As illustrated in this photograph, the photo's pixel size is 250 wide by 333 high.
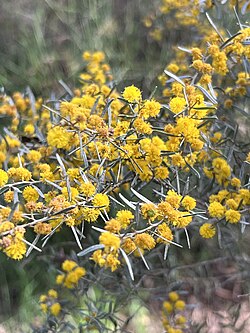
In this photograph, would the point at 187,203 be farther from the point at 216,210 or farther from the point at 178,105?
the point at 178,105

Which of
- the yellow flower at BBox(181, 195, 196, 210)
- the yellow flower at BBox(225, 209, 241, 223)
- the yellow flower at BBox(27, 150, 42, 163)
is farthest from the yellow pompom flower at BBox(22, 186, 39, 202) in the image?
the yellow flower at BBox(225, 209, 241, 223)

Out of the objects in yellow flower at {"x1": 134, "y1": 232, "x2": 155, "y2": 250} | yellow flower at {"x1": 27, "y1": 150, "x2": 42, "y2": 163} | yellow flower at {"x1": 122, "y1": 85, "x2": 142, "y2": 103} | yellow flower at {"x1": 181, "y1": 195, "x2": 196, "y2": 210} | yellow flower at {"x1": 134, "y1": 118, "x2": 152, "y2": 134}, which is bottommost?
yellow flower at {"x1": 181, "y1": 195, "x2": 196, "y2": 210}

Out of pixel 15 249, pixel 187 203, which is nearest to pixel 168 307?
pixel 187 203

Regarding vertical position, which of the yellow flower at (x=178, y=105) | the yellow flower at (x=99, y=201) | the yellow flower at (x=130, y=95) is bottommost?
the yellow flower at (x=99, y=201)

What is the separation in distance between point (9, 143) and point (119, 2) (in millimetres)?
2316

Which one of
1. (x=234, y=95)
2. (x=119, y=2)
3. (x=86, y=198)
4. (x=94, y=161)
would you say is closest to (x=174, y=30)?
(x=119, y=2)

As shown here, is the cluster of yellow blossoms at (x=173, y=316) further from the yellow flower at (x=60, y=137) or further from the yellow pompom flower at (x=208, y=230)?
the yellow flower at (x=60, y=137)

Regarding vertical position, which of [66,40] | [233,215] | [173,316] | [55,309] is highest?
[233,215]

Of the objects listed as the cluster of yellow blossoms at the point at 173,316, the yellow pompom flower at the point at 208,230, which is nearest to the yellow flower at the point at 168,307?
the cluster of yellow blossoms at the point at 173,316

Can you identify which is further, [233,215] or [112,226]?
[233,215]

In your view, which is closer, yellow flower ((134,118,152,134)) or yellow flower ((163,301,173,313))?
yellow flower ((134,118,152,134))

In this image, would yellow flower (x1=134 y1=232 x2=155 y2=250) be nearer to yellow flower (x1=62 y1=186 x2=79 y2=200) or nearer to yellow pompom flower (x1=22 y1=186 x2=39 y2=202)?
yellow flower (x1=62 y1=186 x2=79 y2=200)

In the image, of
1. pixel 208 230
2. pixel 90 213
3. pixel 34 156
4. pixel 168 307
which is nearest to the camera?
pixel 90 213

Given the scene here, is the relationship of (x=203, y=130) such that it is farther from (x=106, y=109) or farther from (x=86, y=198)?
(x=86, y=198)
